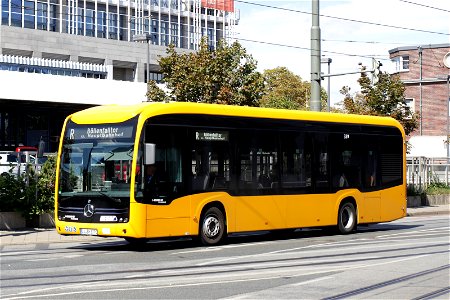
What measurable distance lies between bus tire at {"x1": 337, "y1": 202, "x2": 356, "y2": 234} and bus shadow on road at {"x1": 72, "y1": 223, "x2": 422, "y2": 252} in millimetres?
220

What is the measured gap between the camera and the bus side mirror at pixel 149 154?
653 inches

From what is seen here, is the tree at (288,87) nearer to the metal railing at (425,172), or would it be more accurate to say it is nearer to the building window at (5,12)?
→ the building window at (5,12)

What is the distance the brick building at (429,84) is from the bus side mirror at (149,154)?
2404 inches

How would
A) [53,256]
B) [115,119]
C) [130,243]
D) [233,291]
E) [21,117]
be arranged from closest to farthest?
1. [233,291]
2. [53,256]
3. [115,119]
4. [130,243]
5. [21,117]

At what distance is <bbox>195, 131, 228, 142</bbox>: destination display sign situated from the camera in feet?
59.1

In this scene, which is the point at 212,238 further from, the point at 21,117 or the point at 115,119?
the point at 21,117

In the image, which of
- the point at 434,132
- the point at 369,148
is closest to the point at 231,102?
the point at 369,148

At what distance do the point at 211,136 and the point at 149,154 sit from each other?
2.16m

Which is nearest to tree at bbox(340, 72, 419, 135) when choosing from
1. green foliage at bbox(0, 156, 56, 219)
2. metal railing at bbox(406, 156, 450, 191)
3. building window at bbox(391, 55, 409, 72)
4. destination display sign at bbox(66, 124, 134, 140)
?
metal railing at bbox(406, 156, 450, 191)

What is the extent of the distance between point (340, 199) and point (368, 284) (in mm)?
10152

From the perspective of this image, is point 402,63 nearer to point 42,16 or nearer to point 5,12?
point 42,16

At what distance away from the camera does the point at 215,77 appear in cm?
3347

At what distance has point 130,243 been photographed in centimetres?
1942

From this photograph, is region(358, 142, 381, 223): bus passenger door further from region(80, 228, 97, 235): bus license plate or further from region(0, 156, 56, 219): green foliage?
region(0, 156, 56, 219): green foliage
